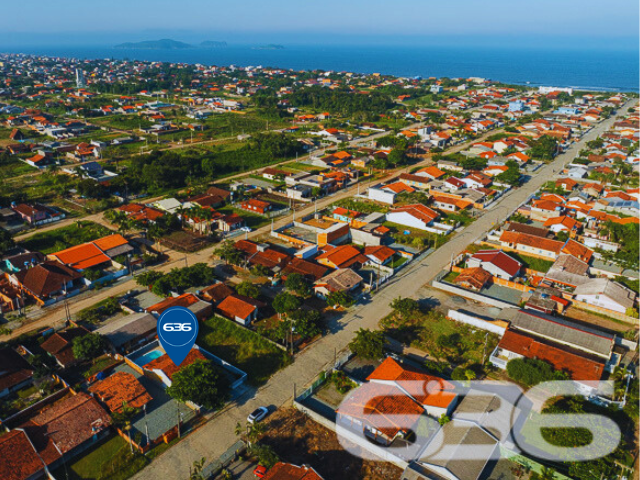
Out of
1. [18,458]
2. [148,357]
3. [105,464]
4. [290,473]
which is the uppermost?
[290,473]

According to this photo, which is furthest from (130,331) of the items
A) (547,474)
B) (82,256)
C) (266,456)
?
(547,474)

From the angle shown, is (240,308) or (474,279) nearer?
(240,308)

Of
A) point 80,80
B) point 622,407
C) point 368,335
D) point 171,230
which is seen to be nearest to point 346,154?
point 171,230

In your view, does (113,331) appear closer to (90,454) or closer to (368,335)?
(90,454)

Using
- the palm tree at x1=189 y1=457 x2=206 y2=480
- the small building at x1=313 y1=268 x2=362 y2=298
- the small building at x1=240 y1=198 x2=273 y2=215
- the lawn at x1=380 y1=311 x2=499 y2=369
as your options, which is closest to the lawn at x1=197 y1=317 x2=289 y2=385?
the palm tree at x1=189 y1=457 x2=206 y2=480

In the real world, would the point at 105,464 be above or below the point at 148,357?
below

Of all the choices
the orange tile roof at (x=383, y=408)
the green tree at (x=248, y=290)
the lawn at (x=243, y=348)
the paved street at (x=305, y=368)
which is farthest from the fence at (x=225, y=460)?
the green tree at (x=248, y=290)

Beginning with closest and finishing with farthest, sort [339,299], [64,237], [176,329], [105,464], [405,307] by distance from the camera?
[105,464] < [176,329] < [405,307] < [339,299] < [64,237]

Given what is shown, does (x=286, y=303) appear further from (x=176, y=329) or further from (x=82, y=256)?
(x=82, y=256)
